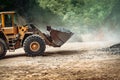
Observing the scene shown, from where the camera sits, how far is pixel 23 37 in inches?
762

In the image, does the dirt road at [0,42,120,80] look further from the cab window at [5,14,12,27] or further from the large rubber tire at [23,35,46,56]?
the cab window at [5,14,12,27]

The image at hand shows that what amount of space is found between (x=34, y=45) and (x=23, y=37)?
80 cm

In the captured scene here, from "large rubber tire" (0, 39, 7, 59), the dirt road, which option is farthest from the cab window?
the dirt road

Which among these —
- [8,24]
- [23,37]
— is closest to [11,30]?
[8,24]

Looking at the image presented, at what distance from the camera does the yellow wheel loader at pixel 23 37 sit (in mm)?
19016

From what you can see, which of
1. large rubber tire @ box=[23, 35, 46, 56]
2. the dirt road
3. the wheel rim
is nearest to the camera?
the dirt road

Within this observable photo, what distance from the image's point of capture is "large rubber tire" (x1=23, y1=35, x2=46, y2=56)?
62.3ft

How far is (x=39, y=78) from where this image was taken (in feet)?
38.7

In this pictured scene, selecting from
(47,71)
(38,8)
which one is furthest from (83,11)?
(47,71)

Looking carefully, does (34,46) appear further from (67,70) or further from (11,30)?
(67,70)

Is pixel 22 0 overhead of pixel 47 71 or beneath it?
overhead

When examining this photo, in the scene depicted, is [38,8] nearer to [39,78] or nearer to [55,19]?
[55,19]

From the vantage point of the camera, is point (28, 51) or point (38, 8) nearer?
point (28, 51)

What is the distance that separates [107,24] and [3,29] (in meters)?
15.6
